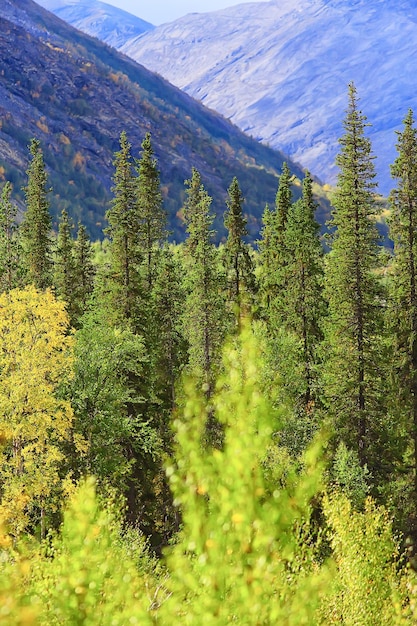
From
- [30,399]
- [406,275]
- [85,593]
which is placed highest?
[406,275]

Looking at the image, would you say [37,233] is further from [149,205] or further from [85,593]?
[85,593]

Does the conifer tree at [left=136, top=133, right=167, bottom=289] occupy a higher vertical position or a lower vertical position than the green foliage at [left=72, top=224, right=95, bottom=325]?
higher

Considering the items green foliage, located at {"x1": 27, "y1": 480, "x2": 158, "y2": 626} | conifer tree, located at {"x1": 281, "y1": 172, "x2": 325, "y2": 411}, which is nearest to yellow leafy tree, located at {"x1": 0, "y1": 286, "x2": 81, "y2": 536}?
green foliage, located at {"x1": 27, "y1": 480, "x2": 158, "y2": 626}

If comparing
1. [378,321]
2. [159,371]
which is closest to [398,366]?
[378,321]

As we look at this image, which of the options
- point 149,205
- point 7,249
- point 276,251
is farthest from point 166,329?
point 7,249

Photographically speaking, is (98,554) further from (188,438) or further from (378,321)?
(378,321)

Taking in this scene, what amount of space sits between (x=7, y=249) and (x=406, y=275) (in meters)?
29.8

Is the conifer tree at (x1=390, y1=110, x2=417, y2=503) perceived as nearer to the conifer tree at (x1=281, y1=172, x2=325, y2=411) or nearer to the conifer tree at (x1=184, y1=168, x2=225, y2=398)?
the conifer tree at (x1=281, y1=172, x2=325, y2=411)

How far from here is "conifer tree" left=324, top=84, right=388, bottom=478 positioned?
33938mm

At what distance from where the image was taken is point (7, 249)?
5034 centimetres

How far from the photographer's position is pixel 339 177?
34281mm

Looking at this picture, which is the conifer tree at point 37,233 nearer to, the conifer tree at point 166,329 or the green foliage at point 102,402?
the conifer tree at point 166,329

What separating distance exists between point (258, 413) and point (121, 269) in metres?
34.0

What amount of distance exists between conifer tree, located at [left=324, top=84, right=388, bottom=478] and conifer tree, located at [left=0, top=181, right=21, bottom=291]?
2529 centimetres
